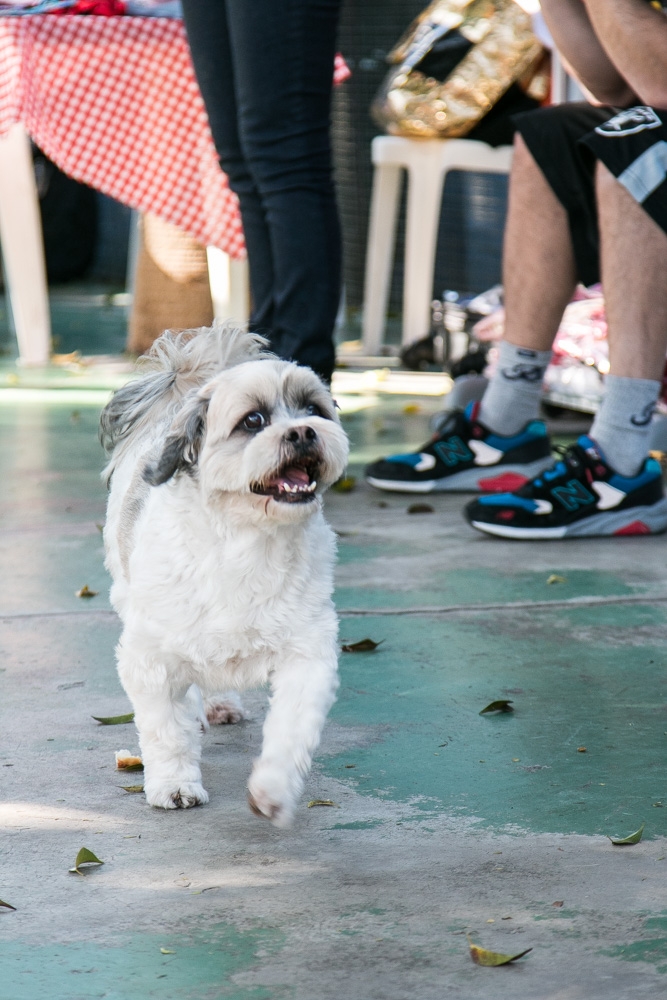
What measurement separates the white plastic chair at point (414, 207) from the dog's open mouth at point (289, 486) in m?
4.25

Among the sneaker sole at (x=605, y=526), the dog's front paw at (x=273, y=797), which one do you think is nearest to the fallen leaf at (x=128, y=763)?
the dog's front paw at (x=273, y=797)

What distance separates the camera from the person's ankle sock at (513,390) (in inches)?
163

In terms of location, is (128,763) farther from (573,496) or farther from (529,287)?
(529,287)

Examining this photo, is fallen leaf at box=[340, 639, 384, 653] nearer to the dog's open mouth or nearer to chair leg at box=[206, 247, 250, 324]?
the dog's open mouth

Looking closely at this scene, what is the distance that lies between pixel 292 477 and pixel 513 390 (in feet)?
7.19

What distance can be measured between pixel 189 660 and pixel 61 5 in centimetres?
423

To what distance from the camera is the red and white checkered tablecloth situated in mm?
5801

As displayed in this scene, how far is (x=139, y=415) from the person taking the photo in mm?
2588

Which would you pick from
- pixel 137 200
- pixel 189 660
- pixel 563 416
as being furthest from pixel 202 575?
pixel 137 200

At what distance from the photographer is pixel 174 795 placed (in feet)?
6.95

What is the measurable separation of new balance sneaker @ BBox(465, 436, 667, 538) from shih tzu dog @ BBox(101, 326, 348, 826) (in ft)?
5.08

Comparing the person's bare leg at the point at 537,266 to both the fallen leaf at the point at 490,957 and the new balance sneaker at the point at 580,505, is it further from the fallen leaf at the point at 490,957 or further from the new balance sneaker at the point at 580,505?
the fallen leaf at the point at 490,957

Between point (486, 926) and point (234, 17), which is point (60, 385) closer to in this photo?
point (234, 17)

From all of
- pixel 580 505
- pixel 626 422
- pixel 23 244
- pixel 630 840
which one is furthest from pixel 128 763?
pixel 23 244
